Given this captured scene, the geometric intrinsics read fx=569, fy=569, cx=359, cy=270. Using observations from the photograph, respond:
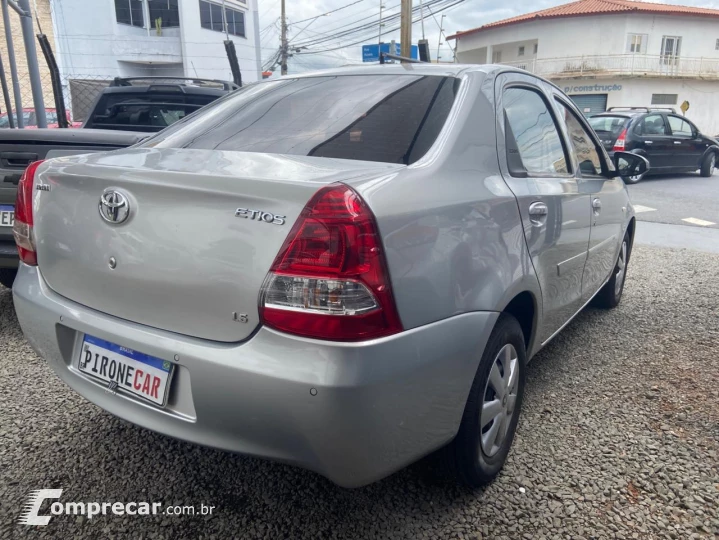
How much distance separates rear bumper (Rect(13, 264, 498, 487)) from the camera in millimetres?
1432

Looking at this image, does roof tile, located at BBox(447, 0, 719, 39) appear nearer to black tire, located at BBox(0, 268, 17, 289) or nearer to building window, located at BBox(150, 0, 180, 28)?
building window, located at BBox(150, 0, 180, 28)

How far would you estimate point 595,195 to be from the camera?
9.84 feet

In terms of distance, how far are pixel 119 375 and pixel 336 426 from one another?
30.3 inches

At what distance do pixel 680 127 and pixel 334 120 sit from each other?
42.3 ft

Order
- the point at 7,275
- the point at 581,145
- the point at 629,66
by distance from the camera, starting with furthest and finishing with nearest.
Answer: the point at 629,66
the point at 7,275
the point at 581,145

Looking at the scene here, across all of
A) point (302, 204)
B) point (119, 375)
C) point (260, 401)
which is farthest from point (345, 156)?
point (119, 375)

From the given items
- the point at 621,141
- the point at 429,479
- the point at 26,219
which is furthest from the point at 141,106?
the point at 621,141

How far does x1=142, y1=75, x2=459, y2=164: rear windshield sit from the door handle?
20.7 inches

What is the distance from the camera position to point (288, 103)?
7.40 ft

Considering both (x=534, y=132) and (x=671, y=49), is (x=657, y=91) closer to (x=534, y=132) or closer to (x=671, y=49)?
(x=671, y=49)

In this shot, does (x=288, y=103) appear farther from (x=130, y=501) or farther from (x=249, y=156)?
(x=130, y=501)

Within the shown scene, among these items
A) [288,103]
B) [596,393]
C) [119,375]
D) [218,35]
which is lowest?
[596,393]

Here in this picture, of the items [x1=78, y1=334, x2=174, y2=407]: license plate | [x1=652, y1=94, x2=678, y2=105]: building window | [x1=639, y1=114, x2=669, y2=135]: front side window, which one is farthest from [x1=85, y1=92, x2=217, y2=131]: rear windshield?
[x1=652, y1=94, x2=678, y2=105]: building window

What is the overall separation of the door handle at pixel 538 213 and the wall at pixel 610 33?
3674 cm
